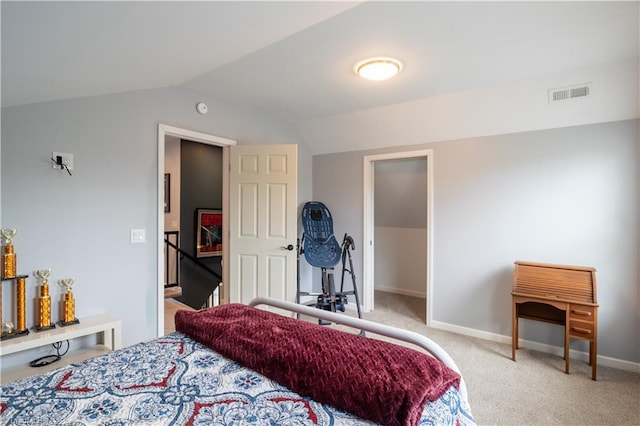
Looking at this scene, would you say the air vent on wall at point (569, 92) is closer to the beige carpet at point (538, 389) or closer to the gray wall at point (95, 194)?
the beige carpet at point (538, 389)

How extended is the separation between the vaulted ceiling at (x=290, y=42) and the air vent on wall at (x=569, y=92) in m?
0.19

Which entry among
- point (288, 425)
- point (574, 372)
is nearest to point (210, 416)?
point (288, 425)

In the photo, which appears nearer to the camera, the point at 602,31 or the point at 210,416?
the point at 210,416

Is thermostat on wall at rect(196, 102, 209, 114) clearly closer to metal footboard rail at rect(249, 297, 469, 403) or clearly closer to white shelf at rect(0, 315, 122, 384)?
white shelf at rect(0, 315, 122, 384)

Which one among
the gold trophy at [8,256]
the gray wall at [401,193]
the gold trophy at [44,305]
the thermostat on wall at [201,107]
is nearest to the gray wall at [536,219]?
the gray wall at [401,193]

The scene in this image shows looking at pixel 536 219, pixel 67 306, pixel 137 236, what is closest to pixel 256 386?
pixel 67 306

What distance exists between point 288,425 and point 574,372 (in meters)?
2.82

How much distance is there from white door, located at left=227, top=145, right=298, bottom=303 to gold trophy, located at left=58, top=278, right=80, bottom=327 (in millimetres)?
1490

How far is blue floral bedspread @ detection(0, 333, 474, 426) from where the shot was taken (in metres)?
0.93

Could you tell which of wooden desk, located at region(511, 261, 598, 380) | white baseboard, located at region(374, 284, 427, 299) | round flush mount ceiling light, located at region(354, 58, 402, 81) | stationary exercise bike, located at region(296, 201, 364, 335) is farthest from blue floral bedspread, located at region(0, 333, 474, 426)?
white baseboard, located at region(374, 284, 427, 299)

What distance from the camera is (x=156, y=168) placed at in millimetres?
2838

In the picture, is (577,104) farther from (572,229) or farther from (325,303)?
(325,303)

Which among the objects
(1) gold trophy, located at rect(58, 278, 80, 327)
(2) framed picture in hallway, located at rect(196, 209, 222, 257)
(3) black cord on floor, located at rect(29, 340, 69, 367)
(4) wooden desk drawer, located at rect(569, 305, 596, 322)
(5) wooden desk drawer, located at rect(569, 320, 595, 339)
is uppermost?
(2) framed picture in hallway, located at rect(196, 209, 222, 257)

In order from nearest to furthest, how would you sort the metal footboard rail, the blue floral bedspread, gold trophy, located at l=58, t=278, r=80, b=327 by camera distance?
the blue floral bedspread
the metal footboard rail
gold trophy, located at l=58, t=278, r=80, b=327
